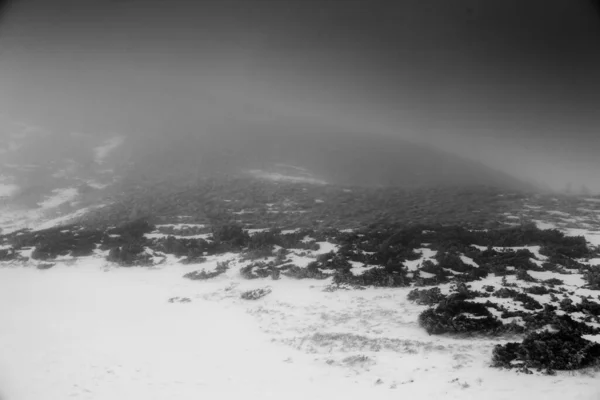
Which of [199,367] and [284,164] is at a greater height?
[284,164]

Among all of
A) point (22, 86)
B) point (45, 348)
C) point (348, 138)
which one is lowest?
point (45, 348)

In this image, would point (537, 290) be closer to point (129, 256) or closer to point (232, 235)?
point (232, 235)

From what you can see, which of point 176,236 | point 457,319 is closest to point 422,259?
point 457,319

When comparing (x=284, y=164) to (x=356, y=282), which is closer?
(x=356, y=282)

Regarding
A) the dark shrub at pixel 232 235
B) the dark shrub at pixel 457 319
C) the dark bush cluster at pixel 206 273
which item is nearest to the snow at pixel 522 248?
the dark shrub at pixel 457 319

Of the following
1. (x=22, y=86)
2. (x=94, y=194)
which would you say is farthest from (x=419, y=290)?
(x=22, y=86)

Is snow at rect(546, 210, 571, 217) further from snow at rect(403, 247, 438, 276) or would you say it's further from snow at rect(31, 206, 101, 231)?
snow at rect(31, 206, 101, 231)

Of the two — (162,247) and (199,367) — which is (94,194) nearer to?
(162,247)
